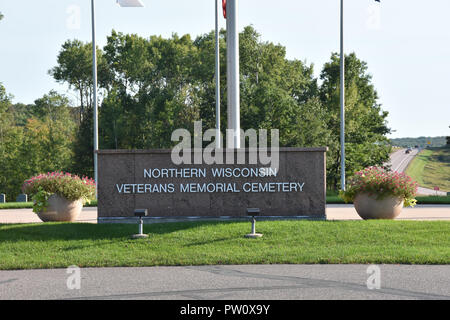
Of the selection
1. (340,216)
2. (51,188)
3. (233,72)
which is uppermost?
(233,72)

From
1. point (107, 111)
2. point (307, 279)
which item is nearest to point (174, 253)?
point (307, 279)

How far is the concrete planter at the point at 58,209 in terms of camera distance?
15.0 m

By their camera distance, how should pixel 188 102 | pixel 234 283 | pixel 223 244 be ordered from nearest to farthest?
pixel 234 283 < pixel 223 244 < pixel 188 102

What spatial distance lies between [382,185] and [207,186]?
476cm

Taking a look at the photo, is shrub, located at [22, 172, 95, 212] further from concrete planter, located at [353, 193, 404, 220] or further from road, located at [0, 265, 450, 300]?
concrete planter, located at [353, 193, 404, 220]

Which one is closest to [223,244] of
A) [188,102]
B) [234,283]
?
[234,283]

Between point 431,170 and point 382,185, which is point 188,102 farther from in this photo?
point 431,170

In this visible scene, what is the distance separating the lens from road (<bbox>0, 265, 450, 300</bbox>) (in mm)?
7422

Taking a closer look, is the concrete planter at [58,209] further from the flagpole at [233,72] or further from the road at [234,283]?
the road at [234,283]

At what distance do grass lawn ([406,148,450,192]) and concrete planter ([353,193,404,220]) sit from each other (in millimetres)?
59364

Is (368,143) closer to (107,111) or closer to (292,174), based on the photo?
(107,111)

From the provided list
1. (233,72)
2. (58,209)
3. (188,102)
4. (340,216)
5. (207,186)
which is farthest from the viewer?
(188,102)

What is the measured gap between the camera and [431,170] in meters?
91.5

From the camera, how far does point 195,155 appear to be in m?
14.5
